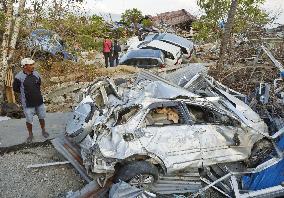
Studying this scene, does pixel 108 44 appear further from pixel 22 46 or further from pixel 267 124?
pixel 267 124

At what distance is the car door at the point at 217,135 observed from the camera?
23.2 feet

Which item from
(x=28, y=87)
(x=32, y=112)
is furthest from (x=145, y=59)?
(x=28, y=87)

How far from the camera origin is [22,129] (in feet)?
31.8

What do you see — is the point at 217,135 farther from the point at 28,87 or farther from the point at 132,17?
the point at 132,17

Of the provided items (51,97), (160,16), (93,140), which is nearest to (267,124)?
(93,140)

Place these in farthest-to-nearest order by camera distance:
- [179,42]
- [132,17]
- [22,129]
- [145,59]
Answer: [132,17], [179,42], [145,59], [22,129]

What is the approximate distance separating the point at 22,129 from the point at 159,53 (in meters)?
7.47

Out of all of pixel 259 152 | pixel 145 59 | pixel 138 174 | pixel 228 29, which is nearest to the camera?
pixel 138 174

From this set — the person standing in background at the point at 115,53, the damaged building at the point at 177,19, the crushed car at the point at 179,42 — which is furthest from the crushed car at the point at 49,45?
the damaged building at the point at 177,19

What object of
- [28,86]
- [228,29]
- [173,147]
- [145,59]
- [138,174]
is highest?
[228,29]

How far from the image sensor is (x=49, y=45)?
1566 cm

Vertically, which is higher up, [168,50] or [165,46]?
[165,46]

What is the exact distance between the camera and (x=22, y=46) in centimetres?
1362

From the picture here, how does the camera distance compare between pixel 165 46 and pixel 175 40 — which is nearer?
pixel 165 46
